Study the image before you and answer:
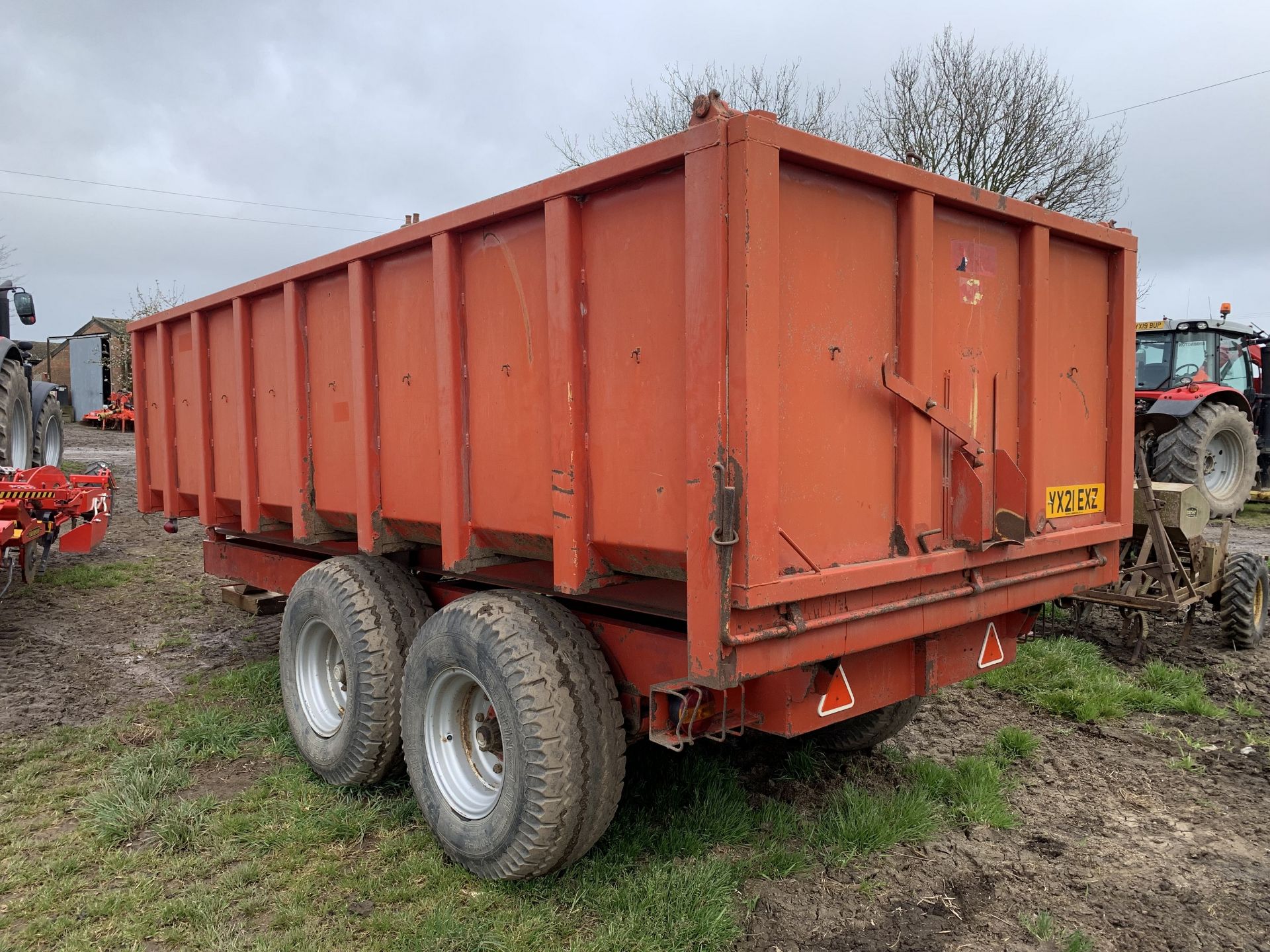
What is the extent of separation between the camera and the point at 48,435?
10.7 meters

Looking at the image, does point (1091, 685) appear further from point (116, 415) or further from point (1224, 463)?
point (116, 415)

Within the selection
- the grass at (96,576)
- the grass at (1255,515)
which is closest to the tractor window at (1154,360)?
the grass at (1255,515)

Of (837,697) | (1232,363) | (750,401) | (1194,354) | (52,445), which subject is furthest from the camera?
(1232,363)

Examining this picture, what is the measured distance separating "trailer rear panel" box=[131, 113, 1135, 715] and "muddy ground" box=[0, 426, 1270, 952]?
2.42ft

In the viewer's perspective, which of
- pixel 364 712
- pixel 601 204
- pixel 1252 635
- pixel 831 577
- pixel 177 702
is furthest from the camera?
pixel 1252 635

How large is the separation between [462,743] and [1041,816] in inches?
102

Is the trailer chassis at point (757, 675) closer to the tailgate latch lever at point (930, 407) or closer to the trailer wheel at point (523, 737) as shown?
the trailer wheel at point (523, 737)

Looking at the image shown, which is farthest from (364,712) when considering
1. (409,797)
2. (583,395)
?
(583,395)

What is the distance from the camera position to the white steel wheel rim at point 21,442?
941 cm

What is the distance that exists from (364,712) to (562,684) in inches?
53.2

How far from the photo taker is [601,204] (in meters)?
3.04

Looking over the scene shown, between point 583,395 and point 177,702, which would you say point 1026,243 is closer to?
point 583,395

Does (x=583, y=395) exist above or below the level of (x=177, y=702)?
above

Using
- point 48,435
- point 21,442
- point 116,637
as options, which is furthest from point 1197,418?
point 48,435
